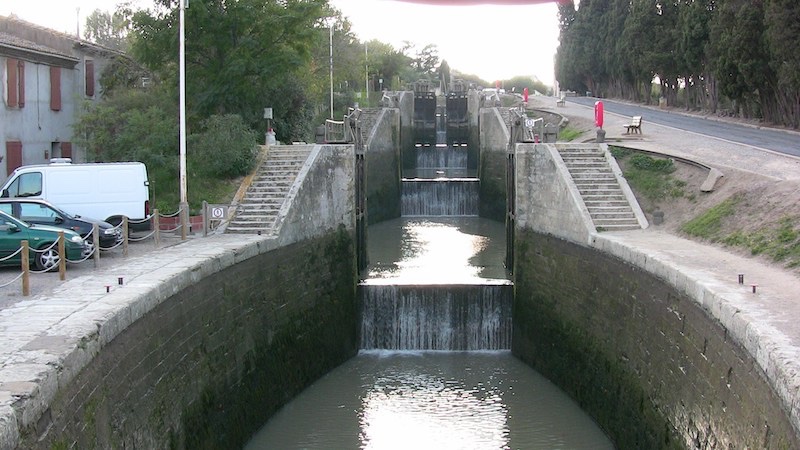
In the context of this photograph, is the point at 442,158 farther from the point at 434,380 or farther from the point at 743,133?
the point at 434,380

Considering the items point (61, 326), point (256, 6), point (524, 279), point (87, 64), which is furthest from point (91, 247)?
point (87, 64)

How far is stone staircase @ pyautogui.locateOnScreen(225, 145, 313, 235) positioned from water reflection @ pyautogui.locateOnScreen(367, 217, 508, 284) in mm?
3335

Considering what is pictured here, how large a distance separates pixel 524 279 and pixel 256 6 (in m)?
10.6

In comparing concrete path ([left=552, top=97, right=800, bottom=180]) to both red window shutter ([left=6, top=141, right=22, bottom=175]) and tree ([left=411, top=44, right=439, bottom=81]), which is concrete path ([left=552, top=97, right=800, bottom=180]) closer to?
red window shutter ([left=6, top=141, right=22, bottom=175])

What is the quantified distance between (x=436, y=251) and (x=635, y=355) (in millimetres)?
14662

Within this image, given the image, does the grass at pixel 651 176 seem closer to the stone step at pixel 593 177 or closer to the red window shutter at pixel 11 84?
the stone step at pixel 593 177

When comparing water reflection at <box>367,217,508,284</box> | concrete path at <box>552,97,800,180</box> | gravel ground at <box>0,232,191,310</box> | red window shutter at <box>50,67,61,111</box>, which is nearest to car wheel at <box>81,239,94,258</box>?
gravel ground at <box>0,232,191,310</box>

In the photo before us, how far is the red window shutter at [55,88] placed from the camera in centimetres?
2684

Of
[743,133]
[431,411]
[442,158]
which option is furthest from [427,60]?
[431,411]

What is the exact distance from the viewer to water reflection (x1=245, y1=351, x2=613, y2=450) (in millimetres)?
15523

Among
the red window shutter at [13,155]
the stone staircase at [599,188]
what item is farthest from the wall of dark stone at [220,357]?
the red window shutter at [13,155]

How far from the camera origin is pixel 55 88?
88.7 ft

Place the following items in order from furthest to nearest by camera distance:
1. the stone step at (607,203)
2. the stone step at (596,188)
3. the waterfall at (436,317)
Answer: the waterfall at (436,317), the stone step at (596,188), the stone step at (607,203)

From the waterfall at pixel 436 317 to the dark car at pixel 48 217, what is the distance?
6.34 meters
